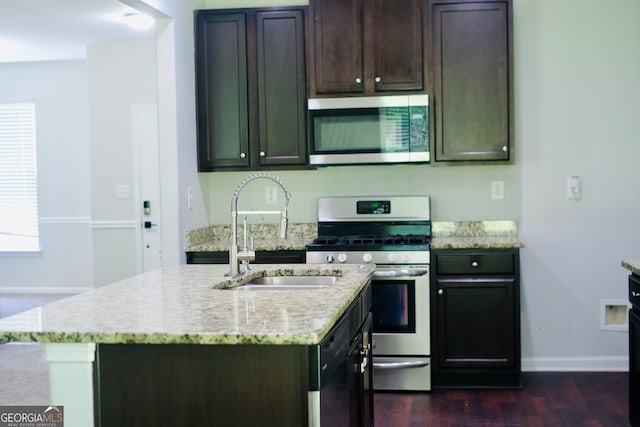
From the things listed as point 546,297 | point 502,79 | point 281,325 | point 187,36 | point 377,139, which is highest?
point 187,36

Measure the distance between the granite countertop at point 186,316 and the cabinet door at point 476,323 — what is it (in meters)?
1.54

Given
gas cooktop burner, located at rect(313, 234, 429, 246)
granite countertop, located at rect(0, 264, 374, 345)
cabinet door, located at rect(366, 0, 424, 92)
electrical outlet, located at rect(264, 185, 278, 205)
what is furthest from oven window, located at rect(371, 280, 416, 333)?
granite countertop, located at rect(0, 264, 374, 345)

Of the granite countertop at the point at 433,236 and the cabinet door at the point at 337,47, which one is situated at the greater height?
the cabinet door at the point at 337,47

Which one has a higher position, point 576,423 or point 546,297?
point 546,297

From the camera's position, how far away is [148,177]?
627cm

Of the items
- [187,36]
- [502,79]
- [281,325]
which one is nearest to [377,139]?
[502,79]

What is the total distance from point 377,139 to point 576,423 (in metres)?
1.88

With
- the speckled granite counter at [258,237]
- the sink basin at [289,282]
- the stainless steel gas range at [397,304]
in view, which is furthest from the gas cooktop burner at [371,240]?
the sink basin at [289,282]

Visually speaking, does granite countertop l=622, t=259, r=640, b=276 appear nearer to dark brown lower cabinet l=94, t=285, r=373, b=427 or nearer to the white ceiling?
dark brown lower cabinet l=94, t=285, r=373, b=427

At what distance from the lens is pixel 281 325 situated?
1.72 metres

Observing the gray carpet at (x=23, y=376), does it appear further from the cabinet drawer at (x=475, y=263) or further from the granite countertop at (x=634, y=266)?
the granite countertop at (x=634, y=266)

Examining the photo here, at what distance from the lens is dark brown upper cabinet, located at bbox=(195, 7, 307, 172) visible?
4336 mm

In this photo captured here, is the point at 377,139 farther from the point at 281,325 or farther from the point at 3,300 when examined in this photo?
the point at 3,300

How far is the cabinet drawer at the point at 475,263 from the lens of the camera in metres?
3.95
